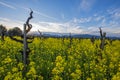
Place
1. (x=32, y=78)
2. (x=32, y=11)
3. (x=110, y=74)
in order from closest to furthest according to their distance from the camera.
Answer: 1. (x=32, y=78)
2. (x=110, y=74)
3. (x=32, y=11)

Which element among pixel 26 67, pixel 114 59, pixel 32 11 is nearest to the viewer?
pixel 26 67

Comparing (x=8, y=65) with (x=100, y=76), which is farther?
(x=8, y=65)

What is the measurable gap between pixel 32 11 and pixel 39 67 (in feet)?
12.7

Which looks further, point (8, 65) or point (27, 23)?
point (27, 23)

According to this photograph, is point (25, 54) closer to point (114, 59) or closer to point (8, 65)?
point (8, 65)

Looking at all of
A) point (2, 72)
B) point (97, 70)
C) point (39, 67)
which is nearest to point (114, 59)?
point (97, 70)

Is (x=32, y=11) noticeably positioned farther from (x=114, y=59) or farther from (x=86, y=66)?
(x=114, y=59)

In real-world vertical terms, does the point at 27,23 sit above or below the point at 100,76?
above

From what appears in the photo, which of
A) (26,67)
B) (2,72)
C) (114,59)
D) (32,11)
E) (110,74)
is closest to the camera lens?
(2,72)

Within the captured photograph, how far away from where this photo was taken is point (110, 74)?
15.6m

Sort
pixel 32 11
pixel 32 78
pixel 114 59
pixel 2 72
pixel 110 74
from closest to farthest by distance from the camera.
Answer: pixel 32 78, pixel 2 72, pixel 110 74, pixel 32 11, pixel 114 59

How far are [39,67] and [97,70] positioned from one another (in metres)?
3.87

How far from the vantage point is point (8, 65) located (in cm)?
1606

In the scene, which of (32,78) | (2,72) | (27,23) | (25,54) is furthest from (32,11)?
(32,78)
